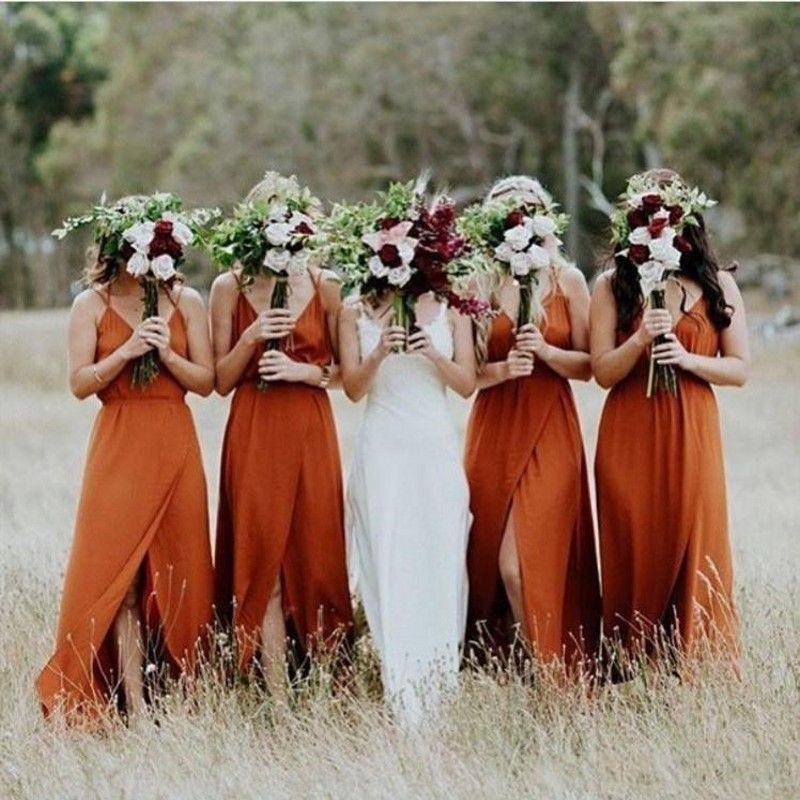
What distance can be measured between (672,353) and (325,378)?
1.58m

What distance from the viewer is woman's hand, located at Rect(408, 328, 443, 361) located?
24.4ft

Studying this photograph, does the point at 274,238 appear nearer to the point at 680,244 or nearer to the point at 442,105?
the point at 680,244

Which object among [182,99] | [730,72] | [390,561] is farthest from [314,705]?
[182,99]

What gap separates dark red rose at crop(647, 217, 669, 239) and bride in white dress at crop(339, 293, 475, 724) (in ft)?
3.26

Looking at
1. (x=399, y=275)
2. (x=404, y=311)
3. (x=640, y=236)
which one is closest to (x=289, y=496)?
(x=404, y=311)

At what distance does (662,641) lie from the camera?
24.8 feet

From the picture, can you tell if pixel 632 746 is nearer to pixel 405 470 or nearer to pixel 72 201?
pixel 405 470

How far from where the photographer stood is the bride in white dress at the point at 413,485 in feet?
24.8

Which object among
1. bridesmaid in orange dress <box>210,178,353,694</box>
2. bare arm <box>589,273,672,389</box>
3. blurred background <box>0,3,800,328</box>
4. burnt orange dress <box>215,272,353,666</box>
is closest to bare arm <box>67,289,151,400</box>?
bridesmaid in orange dress <box>210,178,353,694</box>

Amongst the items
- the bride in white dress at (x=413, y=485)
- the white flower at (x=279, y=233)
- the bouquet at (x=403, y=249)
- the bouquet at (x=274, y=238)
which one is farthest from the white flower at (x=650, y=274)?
the white flower at (x=279, y=233)

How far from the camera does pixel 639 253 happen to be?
725cm

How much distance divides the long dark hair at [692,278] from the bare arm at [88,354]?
7.02 feet

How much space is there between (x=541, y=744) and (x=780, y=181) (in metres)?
27.9

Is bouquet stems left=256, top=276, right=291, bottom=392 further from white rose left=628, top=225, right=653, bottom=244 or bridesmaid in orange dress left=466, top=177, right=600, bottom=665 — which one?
white rose left=628, top=225, right=653, bottom=244
